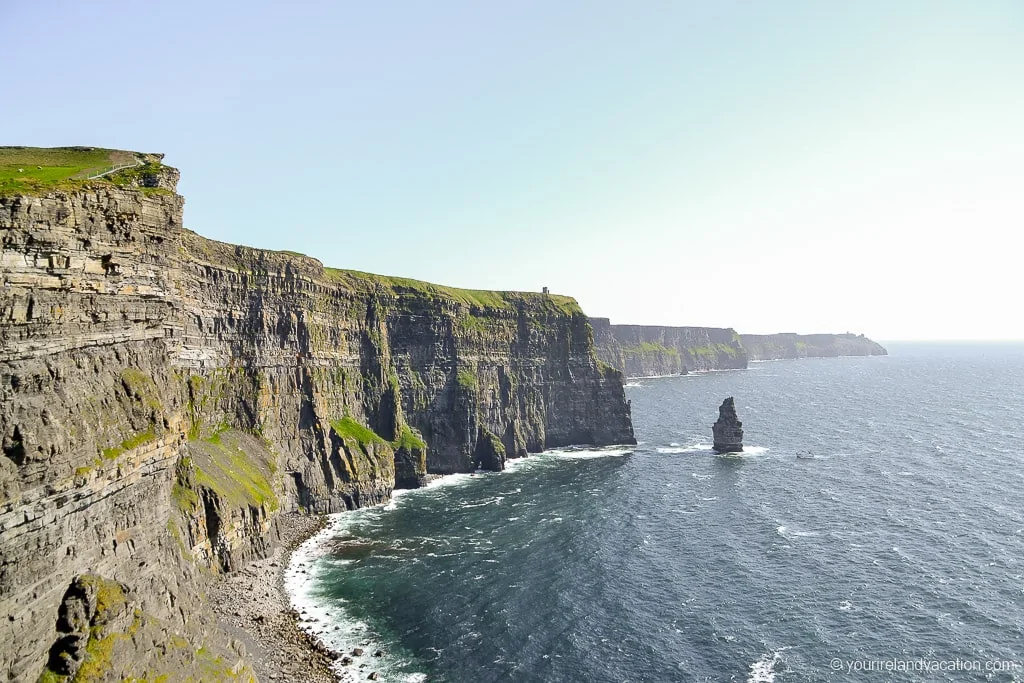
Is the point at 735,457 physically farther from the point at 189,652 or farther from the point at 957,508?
the point at 189,652

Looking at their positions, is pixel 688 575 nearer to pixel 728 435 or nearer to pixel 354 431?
pixel 354 431

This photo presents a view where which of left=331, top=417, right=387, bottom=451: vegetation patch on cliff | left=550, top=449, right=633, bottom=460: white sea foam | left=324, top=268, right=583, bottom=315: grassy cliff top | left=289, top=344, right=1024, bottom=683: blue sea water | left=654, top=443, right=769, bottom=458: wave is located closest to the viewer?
left=289, top=344, right=1024, bottom=683: blue sea water

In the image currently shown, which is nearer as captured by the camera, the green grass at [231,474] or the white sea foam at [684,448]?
the green grass at [231,474]

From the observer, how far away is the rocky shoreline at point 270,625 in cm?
5319

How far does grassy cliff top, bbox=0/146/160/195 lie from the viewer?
41.4 meters

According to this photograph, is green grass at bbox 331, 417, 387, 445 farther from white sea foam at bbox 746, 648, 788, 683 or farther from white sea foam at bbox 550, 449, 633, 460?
white sea foam at bbox 746, 648, 788, 683

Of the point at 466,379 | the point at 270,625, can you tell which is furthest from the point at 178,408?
the point at 466,379

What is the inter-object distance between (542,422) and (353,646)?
93.1 metres

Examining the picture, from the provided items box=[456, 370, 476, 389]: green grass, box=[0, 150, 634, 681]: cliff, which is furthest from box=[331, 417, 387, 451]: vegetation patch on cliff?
box=[456, 370, 476, 389]: green grass

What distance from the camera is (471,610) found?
6506cm

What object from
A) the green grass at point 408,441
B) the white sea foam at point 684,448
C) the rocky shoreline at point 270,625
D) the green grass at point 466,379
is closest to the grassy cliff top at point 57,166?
the rocky shoreline at point 270,625

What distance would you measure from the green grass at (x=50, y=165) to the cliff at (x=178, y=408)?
89 centimetres

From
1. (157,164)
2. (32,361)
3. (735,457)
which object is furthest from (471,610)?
(735,457)

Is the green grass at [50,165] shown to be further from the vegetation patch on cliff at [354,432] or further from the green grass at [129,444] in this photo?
the vegetation patch on cliff at [354,432]
